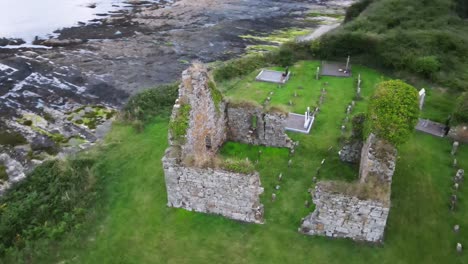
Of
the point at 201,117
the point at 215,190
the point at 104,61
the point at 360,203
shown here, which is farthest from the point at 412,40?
the point at 104,61

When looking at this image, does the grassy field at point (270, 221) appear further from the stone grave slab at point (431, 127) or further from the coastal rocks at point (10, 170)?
the coastal rocks at point (10, 170)

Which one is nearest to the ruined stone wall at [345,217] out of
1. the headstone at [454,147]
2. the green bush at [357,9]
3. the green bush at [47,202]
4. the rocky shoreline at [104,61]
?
the headstone at [454,147]

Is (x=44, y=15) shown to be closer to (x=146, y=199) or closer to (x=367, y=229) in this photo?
(x=146, y=199)

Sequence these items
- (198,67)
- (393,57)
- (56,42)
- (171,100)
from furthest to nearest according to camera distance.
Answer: (56,42) < (393,57) < (171,100) < (198,67)

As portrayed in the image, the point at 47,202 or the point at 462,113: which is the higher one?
the point at 462,113

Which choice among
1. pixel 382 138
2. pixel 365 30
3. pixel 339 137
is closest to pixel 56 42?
pixel 365 30

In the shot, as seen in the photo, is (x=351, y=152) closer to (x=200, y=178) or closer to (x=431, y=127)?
(x=431, y=127)

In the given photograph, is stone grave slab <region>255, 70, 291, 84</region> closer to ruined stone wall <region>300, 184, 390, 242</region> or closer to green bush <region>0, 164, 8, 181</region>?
ruined stone wall <region>300, 184, 390, 242</region>
